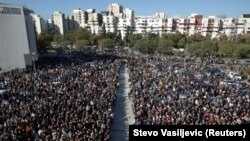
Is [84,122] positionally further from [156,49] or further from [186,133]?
[156,49]

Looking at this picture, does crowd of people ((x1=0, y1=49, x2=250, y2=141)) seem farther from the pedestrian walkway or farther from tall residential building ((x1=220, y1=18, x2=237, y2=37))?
tall residential building ((x1=220, y1=18, x2=237, y2=37))

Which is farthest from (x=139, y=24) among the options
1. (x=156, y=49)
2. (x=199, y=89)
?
(x=199, y=89)

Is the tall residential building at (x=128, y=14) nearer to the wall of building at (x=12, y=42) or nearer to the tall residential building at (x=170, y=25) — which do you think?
the tall residential building at (x=170, y=25)

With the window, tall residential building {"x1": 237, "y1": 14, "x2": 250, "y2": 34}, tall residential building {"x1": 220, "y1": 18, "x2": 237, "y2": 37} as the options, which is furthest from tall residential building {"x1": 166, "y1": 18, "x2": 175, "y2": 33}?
the window

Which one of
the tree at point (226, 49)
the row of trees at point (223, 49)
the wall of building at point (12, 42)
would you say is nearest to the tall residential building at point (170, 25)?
the row of trees at point (223, 49)

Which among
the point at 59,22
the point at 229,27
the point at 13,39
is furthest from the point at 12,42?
the point at 229,27
